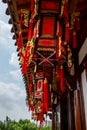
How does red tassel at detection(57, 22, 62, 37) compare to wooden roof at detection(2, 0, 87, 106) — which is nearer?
red tassel at detection(57, 22, 62, 37)

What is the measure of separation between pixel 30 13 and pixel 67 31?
2.39 feet

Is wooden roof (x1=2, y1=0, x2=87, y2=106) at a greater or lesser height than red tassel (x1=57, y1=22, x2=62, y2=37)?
greater

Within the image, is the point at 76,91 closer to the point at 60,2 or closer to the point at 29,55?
the point at 29,55

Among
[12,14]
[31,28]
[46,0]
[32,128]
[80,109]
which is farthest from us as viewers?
[32,128]

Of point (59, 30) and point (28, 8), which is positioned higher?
point (28, 8)

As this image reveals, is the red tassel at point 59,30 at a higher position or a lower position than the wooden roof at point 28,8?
lower

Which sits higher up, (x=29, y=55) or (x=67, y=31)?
(x=67, y=31)

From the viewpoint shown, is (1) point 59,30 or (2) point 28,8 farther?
(2) point 28,8

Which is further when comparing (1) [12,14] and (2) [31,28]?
(1) [12,14]

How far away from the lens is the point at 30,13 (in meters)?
3.84

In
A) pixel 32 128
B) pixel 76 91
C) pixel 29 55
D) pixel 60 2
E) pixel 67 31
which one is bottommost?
pixel 32 128

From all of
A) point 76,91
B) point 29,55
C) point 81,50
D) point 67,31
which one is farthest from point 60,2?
point 76,91

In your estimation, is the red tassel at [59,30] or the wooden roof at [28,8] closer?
the red tassel at [59,30]

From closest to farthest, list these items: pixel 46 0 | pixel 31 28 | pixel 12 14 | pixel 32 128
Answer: pixel 46 0 < pixel 31 28 < pixel 12 14 < pixel 32 128
